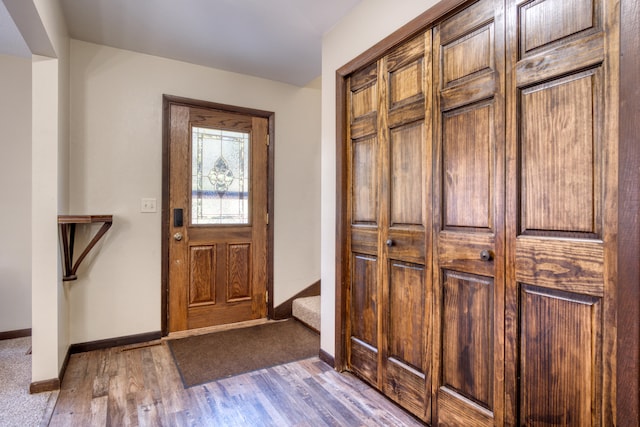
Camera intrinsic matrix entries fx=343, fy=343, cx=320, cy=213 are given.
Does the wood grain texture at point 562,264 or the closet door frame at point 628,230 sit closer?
the closet door frame at point 628,230

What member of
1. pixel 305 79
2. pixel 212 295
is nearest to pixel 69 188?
pixel 212 295

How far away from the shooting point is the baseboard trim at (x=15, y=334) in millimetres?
2811

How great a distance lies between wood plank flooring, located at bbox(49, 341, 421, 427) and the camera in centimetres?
174

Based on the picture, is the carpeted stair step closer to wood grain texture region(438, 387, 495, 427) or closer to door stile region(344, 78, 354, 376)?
door stile region(344, 78, 354, 376)

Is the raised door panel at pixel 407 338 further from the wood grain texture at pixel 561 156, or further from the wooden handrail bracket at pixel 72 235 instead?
the wooden handrail bracket at pixel 72 235

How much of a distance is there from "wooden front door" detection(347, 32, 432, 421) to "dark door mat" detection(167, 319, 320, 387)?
1.94 feet

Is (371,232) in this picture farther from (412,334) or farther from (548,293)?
(548,293)

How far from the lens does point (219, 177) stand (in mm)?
3133

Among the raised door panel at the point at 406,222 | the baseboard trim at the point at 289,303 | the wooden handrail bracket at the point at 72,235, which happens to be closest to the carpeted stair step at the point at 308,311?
the baseboard trim at the point at 289,303

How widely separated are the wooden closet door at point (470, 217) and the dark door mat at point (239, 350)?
1.25 m

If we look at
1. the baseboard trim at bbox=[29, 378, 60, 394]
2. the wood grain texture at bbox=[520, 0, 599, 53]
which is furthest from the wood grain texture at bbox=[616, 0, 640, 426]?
the baseboard trim at bbox=[29, 378, 60, 394]

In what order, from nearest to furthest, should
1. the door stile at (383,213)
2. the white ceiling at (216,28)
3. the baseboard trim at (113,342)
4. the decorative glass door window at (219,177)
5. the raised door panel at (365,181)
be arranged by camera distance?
the door stile at (383,213), the raised door panel at (365,181), the white ceiling at (216,28), the baseboard trim at (113,342), the decorative glass door window at (219,177)

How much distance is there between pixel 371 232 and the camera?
2059 mm

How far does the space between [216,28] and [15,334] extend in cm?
296
